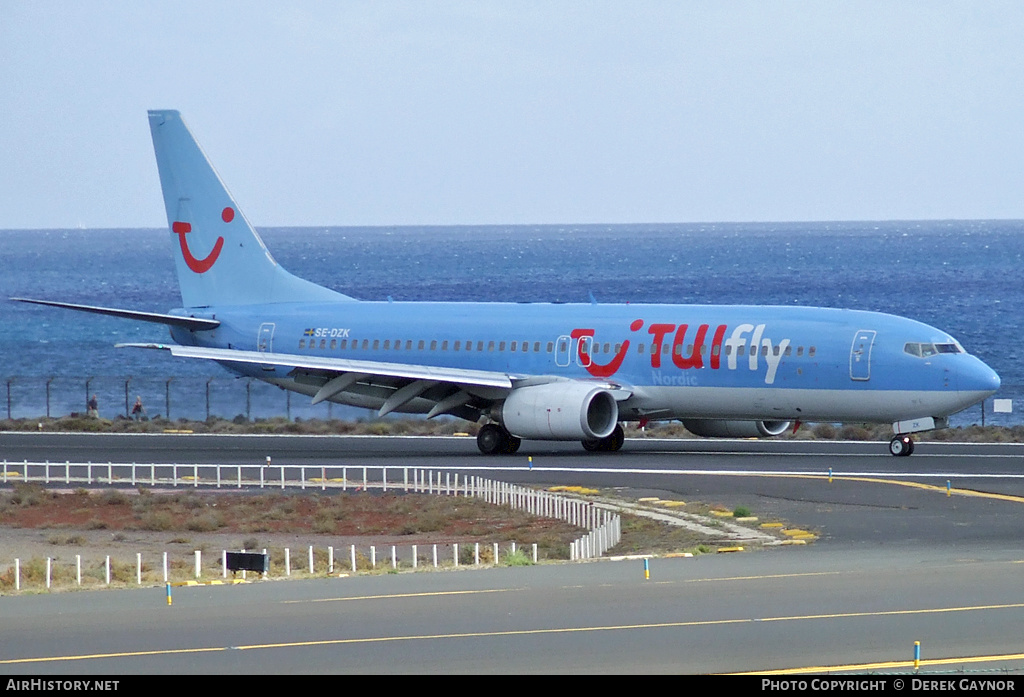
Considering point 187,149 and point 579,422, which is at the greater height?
point 187,149

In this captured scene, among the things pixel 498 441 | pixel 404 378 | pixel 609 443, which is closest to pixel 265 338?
pixel 404 378

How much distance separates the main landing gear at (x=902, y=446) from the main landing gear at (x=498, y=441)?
963 cm

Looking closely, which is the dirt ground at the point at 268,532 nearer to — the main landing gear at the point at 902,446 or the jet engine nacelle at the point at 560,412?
the jet engine nacelle at the point at 560,412

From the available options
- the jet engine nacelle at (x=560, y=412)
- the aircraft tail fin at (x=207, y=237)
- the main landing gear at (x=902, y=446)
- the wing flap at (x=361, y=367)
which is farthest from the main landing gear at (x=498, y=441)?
the main landing gear at (x=902, y=446)

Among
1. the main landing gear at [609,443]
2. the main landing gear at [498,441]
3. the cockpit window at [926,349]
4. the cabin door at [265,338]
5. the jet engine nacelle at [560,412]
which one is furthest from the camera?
the cabin door at [265,338]

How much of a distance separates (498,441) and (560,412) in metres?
2.98

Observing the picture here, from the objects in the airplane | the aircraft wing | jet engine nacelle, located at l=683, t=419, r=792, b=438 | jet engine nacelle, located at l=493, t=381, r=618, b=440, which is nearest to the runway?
the airplane

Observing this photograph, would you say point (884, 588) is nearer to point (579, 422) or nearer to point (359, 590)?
point (359, 590)

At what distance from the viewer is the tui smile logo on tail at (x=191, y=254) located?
5303 cm

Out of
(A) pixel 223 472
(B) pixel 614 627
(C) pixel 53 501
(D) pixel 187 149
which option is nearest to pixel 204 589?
(B) pixel 614 627

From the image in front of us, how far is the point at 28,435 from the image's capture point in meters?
56.7

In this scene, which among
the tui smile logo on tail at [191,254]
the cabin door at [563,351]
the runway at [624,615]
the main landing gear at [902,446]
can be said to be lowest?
the main landing gear at [902,446]

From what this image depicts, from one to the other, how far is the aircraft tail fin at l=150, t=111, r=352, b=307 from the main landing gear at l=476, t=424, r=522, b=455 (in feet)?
28.7

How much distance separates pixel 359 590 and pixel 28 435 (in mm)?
37808
